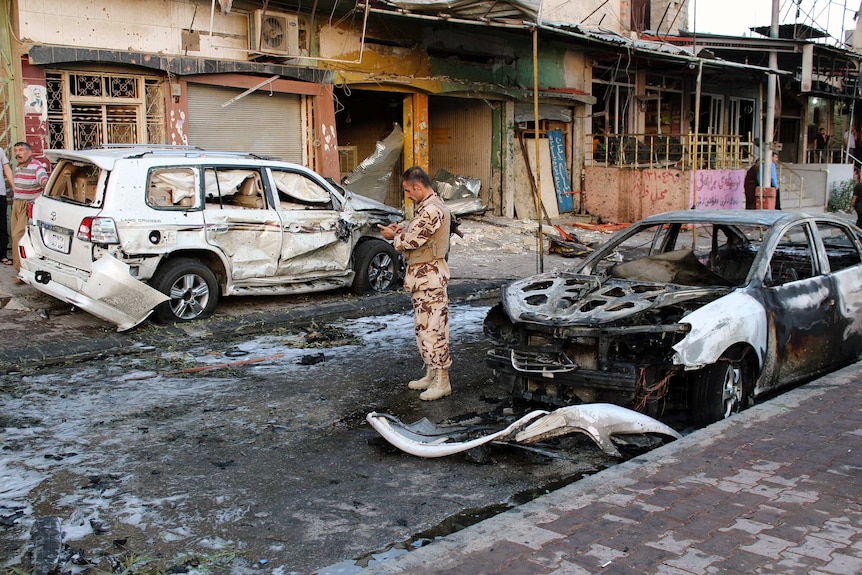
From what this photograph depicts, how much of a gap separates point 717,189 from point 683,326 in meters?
15.8

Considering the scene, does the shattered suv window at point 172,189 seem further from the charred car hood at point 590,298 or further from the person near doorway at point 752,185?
the person near doorway at point 752,185

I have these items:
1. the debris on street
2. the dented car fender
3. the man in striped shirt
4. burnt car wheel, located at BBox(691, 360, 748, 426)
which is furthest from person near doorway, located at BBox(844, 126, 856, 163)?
the debris on street

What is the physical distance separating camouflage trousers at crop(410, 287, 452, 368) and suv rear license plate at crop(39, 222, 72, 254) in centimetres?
418

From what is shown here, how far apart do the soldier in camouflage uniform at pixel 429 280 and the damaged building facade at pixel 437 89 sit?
353 cm

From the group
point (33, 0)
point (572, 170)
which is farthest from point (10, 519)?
point (572, 170)

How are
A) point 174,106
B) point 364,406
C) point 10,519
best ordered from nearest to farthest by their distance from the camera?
point 10,519 < point 364,406 < point 174,106

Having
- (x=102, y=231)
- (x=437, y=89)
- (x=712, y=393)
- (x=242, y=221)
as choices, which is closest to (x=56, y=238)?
(x=102, y=231)

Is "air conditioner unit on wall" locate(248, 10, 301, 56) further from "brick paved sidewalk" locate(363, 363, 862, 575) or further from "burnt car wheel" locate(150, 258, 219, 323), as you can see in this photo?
"brick paved sidewalk" locate(363, 363, 862, 575)

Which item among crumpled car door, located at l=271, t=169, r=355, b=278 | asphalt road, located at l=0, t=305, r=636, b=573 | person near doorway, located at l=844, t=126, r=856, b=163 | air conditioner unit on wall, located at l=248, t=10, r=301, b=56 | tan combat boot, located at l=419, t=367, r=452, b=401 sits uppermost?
air conditioner unit on wall, located at l=248, t=10, r=301, b=56

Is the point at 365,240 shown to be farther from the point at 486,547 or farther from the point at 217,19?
the point at 486,547

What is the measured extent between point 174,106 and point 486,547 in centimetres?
1094

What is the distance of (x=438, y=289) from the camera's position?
6805 mm

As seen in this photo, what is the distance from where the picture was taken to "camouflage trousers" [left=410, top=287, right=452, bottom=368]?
6.78 metres

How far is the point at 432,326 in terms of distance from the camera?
6.80 meters
